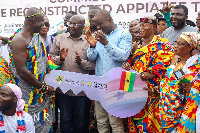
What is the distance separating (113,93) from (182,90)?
1.09 metres

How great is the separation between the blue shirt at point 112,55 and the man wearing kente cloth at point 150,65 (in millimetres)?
159

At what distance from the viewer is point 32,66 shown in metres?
4.91

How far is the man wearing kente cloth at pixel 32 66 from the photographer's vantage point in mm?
4781

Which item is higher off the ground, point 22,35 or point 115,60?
A: point 22,35

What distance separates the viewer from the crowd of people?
4.19 meters

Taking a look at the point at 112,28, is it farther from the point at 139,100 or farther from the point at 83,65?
the point at 139,100

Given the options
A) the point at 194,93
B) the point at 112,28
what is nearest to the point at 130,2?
the point at 112,28

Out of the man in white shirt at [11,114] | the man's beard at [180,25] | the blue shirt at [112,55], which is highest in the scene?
the man's beard at [180,25]

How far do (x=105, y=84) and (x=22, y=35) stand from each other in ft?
4.31

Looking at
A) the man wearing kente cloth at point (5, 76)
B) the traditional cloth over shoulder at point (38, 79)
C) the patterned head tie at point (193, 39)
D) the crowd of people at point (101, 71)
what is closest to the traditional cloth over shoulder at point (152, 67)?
the crowd of people at point (101, 71)

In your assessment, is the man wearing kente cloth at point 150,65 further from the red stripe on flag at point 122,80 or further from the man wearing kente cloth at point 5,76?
the man wearing kente cloth at point 5,76

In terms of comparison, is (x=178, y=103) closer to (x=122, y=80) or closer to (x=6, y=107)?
(x=122, y=80)

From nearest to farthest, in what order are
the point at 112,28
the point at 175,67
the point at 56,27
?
the point at 175,67
the point at 112,28
the point at 56,27

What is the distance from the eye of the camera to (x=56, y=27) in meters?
8.17
